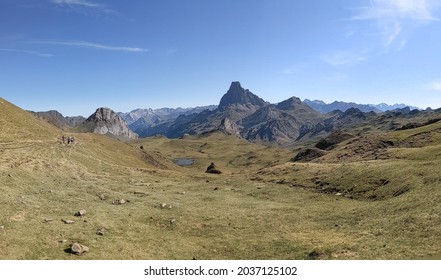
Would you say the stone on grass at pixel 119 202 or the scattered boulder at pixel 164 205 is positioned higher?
the stone on grass at pixel 119 202

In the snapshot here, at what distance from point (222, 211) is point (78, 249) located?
2176 centimetres

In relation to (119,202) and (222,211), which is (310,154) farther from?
(119,202)

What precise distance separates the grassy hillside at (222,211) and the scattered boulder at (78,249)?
40 centimetres

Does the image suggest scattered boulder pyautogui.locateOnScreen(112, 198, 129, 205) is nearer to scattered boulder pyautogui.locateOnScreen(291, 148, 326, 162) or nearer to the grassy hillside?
the grassy hillside

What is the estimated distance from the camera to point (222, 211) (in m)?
46.1

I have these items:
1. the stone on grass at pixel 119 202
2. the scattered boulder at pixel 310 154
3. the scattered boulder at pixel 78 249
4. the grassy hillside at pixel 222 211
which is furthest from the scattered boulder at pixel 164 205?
the scattered boulder at pixel 310 154

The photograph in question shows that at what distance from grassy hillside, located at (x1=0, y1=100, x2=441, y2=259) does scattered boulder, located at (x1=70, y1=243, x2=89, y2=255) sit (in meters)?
0.40

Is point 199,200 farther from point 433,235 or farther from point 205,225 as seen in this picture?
point 433,235

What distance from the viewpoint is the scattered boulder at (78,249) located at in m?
27.6

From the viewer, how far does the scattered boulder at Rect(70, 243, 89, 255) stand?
27609 millimetres

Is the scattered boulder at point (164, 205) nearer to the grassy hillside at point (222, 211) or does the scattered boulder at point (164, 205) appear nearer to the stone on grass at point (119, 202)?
the grassy hillside at point (222, 211)

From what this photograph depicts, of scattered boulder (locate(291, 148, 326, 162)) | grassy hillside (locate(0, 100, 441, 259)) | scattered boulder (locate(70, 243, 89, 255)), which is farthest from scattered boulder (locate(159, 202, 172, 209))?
scattered boulder (locate(291, 148, 326, 162))

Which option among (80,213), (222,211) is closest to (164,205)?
(222,211)
